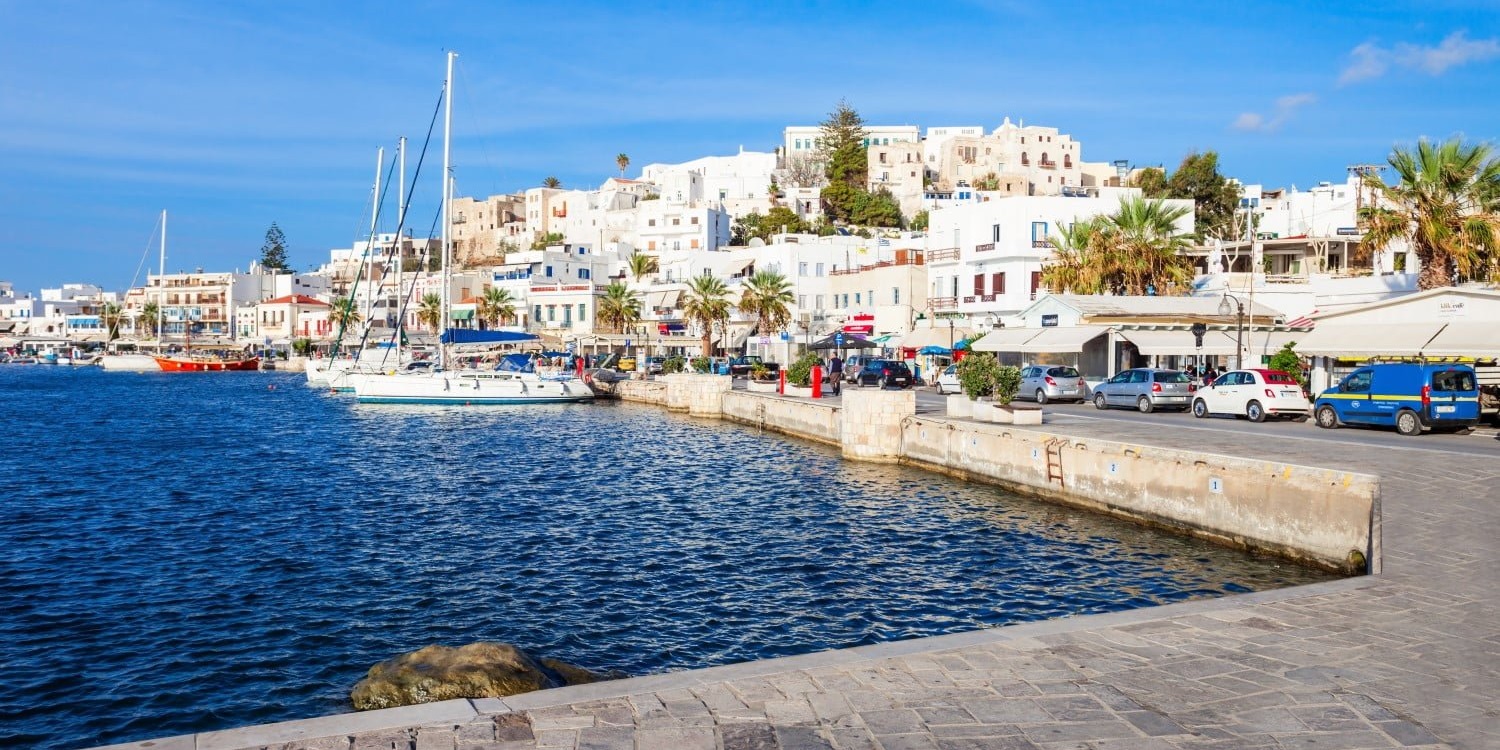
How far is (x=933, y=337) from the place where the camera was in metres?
52.4

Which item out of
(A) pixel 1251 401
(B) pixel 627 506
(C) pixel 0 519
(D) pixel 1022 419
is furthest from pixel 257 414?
(A) pixel 1251 401

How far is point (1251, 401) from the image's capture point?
2823 centimetres

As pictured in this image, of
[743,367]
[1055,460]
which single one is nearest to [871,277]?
[743,367]

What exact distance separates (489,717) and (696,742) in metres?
1.43

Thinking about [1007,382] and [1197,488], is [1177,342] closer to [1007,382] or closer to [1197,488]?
[1007,382]

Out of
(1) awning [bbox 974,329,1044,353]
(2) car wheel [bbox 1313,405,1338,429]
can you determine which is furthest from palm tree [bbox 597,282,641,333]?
(2) car wheel [bbox 1313,405,1338,429]

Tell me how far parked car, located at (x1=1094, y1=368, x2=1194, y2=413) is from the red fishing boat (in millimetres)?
105616

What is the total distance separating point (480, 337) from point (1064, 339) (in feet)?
108

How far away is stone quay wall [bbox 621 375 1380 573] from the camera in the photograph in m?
13.9

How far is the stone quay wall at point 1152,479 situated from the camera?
548 inches

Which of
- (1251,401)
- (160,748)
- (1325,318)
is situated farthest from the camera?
(1325,318)

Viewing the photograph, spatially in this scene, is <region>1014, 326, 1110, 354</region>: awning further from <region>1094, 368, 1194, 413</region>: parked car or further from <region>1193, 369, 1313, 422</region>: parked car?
<region>1193, 369, 1313, 422</region>: parked car

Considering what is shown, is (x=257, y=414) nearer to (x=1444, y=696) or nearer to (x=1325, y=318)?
(x=1325, y=318)

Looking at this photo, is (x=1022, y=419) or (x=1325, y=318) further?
(x=1325, y=318)
